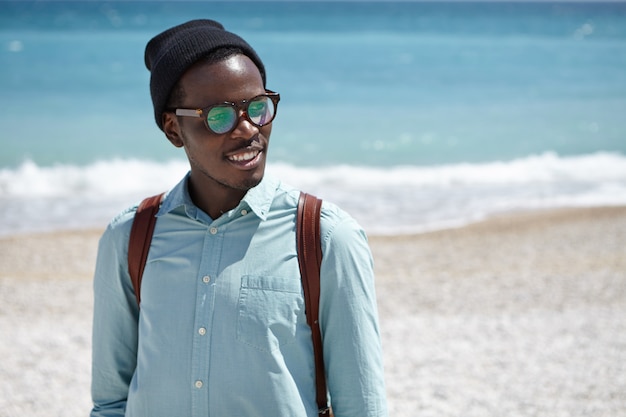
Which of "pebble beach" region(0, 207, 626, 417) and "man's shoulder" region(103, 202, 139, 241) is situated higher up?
"man's shoulder" region(103, 202, 139, 241)

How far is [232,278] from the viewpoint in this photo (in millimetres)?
1990

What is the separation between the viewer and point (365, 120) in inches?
889

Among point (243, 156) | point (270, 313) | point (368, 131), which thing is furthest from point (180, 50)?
point (368, 131)

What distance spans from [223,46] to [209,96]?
13 centimetres

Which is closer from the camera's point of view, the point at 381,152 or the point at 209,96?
the point at 209,96

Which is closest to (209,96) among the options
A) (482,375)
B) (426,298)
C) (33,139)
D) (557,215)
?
(482,375)

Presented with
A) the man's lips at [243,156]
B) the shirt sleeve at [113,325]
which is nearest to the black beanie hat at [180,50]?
the man's lips at [243,156]

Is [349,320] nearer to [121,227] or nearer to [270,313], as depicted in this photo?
[270,313]

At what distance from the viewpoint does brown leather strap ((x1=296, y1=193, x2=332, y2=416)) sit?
1938 mm

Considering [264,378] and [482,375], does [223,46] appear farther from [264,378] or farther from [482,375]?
[482,375]

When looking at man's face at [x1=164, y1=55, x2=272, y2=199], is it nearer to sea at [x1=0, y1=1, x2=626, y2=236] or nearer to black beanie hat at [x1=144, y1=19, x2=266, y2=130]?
black beanie hat at [x1=144, y1=19, x2=266, y2=130]

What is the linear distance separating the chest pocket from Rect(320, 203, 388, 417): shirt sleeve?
70 millimetres

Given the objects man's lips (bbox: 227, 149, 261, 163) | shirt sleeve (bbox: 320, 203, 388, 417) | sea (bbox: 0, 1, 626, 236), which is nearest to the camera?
shirt sleeve (bbox: 320, 203, 388, 417)

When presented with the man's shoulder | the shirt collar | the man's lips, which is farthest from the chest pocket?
the man's shoulder
